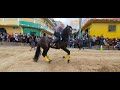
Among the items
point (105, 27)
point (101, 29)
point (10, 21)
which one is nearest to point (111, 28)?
point (105, 27)

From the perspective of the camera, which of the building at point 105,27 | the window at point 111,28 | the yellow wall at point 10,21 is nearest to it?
the building at point 105,27

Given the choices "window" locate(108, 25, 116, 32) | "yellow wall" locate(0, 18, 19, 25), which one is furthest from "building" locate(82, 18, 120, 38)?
"yellow wall" locate(0, 18, 19, 25)

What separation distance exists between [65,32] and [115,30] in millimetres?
18614

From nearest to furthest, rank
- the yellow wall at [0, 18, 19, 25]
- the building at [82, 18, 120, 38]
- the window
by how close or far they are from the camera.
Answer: the building at [82, 18, 120, 38] < the window < the yellow wall at [0, 18, 19, 25]

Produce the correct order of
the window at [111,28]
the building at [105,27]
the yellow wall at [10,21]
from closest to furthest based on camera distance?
the building at [105,27] < the window at [111,28] < the yellow wall at [10,21]

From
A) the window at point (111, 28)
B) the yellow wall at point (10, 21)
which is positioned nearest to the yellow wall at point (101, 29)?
the window at point (111, 28)

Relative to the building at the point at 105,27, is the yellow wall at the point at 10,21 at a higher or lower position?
higher

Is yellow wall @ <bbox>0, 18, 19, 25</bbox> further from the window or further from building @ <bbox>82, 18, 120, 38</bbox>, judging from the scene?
the window

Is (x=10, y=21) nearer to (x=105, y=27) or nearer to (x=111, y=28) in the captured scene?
(x=105, y=27)

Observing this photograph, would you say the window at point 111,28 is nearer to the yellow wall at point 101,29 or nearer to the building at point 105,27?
the building at point 105,27

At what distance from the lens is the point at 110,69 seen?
10398mm

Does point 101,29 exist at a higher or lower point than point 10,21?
lower

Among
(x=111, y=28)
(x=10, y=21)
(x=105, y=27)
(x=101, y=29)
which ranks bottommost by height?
(x=101, y=29)
